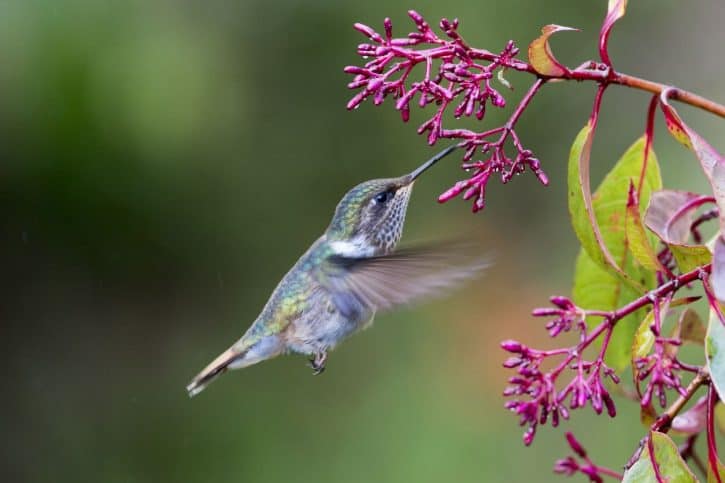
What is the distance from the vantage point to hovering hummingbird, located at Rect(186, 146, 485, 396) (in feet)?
7.91

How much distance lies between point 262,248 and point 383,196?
10.9 feet

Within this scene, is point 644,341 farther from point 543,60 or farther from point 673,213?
point 543,60

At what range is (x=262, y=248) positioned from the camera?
19.6 feet

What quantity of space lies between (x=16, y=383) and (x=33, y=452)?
1.37 ft

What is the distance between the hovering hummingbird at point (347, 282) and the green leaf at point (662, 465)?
680 mm

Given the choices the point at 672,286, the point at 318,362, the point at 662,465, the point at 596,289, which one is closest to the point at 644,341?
the point at 672,286

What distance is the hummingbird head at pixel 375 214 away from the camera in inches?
107

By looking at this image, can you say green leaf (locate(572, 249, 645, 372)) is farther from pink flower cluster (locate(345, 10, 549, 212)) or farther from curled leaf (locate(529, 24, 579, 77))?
curled leaf (locate(529, 24, 579, 77))

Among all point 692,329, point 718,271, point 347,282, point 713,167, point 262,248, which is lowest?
point 262,248

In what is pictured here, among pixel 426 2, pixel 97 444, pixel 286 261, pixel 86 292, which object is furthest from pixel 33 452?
pixel 426 2

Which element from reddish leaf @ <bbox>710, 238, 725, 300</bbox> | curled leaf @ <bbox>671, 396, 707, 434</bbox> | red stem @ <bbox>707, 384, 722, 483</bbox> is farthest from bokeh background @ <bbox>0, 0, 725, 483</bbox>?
reddish leaf @ <bbox>710, 238, 725, 300</bbox>

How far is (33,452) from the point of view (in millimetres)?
6078

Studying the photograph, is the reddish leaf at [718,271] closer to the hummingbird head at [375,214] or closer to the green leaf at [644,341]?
the green leaf at [644,341]

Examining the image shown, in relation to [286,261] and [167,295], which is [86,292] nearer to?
[167,295]
